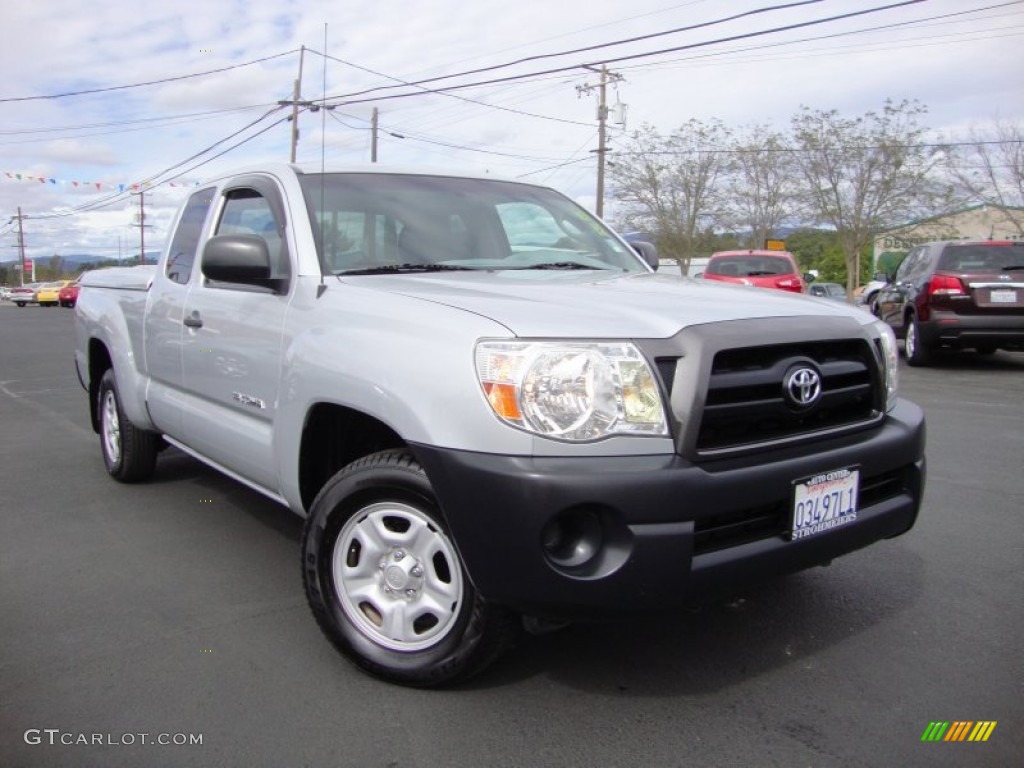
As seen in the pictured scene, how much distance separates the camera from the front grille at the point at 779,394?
92.7 inches

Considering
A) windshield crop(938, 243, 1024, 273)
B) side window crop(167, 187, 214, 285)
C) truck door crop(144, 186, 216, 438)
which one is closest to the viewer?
truck door crop(144, 186, 216, 438)

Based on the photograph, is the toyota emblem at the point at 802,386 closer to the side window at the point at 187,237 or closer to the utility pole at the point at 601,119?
the side window at the point at 187,237

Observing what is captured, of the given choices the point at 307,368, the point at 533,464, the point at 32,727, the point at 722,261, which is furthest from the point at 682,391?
the point at 722,261

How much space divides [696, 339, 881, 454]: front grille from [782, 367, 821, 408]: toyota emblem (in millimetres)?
15

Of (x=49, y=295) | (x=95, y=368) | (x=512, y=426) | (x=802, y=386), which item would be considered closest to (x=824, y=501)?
(x=802, y=386)

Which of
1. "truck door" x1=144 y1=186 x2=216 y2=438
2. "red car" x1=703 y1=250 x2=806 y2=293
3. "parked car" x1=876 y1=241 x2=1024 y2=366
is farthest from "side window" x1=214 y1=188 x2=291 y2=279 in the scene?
"red car" x1=703 y1=250 x2=806 y2=293

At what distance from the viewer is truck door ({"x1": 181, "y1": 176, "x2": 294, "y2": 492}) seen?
128 inches

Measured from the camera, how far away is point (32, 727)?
2.45 meters

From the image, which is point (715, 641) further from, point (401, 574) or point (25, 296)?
point (25, 296)

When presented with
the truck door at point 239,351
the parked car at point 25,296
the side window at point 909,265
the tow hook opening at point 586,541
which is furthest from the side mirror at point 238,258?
the parked car at point 25,296

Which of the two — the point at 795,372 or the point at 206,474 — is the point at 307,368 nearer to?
the point at 795,372

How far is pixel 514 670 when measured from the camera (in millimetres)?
2764

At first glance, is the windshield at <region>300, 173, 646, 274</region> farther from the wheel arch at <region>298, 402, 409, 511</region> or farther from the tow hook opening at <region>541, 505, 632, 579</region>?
the tow hook opening at <region>541, 505, 632, 579</region>

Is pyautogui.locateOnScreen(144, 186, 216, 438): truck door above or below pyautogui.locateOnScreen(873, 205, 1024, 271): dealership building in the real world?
below
